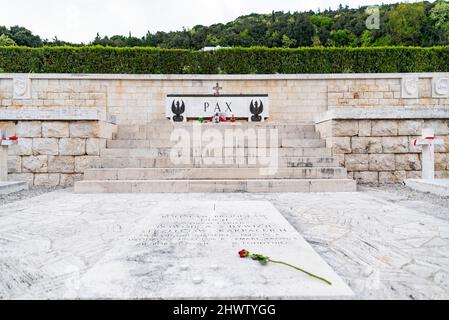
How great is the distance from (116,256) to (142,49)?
1099 cm

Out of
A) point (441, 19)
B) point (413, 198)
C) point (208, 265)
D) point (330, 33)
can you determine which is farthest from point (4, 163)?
point (441, 19)

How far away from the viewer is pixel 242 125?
295 inches

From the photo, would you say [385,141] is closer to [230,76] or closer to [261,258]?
[261,258]

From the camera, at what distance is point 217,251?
2.07 meters

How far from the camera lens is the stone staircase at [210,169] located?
5215 millimetres

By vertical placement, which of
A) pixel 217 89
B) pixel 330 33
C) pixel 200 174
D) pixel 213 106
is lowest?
pixel 200 174

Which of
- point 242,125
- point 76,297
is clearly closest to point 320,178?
point 242,125

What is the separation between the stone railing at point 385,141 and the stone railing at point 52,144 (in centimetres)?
552

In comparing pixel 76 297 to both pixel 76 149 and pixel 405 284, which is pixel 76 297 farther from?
pixel 76 149

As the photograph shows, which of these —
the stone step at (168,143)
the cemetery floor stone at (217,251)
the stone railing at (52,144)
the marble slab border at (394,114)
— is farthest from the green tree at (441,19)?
the stone railing at (52,144)

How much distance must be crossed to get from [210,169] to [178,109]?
5562mm

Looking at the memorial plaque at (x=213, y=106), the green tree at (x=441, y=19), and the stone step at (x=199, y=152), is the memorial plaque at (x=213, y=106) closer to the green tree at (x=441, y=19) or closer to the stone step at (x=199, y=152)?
the stone step at (x=199, y=152)

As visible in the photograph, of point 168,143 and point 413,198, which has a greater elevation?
point 168,143

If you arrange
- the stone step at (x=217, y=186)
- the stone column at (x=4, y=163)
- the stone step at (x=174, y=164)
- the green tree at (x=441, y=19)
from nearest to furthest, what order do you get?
the stone step at (x=217, y=186) → the stone column at (x=4, y=163) → the stone step at (x=174, y=164) → the green tree at (x=441, y=19)
